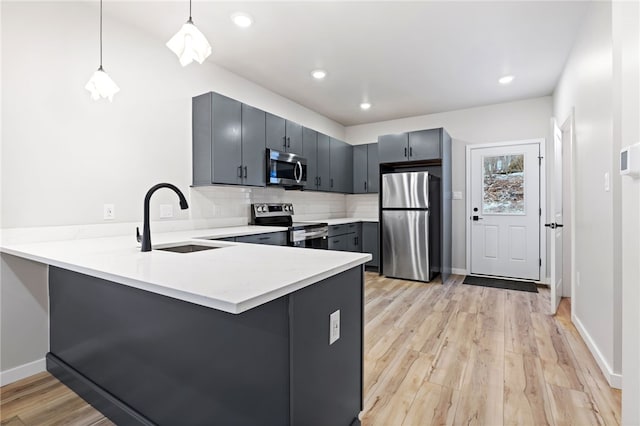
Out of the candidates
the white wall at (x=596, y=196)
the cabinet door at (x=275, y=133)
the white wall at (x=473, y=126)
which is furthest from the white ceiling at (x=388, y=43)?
the cabinet door at (x=275, y=133)

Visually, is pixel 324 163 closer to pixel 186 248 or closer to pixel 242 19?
pixel 242 19

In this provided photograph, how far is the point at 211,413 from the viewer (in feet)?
4.08

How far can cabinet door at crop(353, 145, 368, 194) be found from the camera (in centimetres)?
548

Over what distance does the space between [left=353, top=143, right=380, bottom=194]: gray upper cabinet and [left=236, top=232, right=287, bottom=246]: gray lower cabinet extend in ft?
7.98

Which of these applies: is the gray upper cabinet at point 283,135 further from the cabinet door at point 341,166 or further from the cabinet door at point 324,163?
the cabinet door at point 341,166

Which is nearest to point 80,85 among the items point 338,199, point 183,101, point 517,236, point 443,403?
point 183,101

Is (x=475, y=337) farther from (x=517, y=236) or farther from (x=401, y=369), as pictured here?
(x=517, y=236)

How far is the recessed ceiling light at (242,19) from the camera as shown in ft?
8.20

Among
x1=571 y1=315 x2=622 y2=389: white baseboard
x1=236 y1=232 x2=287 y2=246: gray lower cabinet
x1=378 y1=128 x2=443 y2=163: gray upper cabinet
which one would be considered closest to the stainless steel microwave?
x1=236 y1=232 x2=287 y2=246: gray lower cabinet

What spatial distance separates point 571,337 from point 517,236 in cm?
216

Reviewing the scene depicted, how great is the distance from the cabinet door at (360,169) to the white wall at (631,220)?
13.8 feet

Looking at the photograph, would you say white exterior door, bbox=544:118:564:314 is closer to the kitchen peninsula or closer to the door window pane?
the door window pane

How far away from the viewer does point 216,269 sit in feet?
3.96

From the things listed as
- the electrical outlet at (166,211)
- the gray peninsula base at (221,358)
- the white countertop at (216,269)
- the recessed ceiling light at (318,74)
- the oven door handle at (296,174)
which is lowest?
the gray peninsula base at (221,358)
